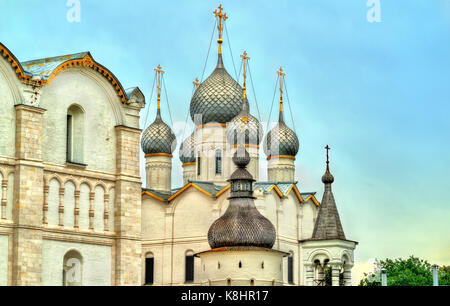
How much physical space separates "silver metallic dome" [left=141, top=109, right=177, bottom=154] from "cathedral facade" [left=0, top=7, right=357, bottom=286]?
21.1ft

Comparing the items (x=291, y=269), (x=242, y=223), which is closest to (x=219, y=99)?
(x=291, y=269)

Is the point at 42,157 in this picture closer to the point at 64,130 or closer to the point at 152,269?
the point at 64,130

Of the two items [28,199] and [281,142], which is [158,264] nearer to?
[281,142]

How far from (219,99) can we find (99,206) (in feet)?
54.6

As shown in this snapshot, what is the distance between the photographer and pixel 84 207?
103 feet

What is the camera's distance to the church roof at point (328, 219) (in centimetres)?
4131

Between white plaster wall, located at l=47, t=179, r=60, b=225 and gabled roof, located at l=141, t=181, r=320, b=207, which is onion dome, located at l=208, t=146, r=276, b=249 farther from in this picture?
white plaster wall, located at l=47, t=179, r=60, b=225

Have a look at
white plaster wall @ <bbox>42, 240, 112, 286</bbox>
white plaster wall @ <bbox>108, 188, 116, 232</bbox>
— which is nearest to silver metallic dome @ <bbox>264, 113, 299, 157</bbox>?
white plaster wall @ <bbox>108, 188, 116, 232</bbox>

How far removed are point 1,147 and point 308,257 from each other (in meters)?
17.3

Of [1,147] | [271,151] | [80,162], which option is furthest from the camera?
[271,151]

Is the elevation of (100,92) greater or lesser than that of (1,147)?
greater

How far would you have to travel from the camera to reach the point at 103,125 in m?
32.2
